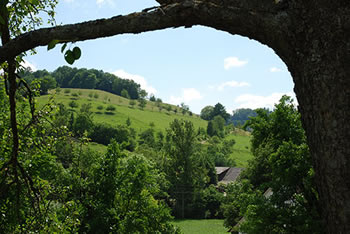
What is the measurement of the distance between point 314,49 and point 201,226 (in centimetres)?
5792

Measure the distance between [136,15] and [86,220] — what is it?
1234 cm

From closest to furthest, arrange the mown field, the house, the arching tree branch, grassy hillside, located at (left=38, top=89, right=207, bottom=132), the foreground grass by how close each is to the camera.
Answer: the arching tree branch → the foreground grass → the house → the mown field → grassy hillside, located at (left=38, top=89, right=207, bottom=132)

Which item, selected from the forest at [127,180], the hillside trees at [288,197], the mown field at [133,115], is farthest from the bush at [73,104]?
the hillside trees at [288,197]

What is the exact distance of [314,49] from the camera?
1.67 meters

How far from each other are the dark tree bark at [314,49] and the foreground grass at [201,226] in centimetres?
5044

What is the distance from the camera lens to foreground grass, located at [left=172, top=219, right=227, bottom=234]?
5262 centimetres

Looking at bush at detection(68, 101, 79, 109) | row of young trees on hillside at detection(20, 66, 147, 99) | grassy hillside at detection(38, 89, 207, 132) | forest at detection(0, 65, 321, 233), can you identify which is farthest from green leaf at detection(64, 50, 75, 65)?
row of young trees on hillside at detection(20, 66, 147, 99)

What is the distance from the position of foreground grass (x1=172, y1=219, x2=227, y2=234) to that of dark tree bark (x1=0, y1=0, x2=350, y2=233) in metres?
50.4

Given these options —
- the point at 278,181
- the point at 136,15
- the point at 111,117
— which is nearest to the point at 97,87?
the point at 111,117

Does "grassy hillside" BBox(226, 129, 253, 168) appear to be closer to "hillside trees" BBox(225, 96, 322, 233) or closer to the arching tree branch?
"hillside trees" BBox(225, 96, 322, 233)

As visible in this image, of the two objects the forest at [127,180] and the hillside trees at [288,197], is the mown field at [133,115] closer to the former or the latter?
the forest at [127,180]

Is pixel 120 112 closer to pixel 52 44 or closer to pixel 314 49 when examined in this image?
pixel 52 44

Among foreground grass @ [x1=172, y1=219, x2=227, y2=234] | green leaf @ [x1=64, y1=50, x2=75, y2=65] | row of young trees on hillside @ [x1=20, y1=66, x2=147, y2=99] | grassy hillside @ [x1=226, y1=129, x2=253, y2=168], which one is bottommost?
foreground grass @ [x1=172, y1=219, x2=227, y2=234]

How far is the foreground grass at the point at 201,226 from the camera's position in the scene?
173 ft
